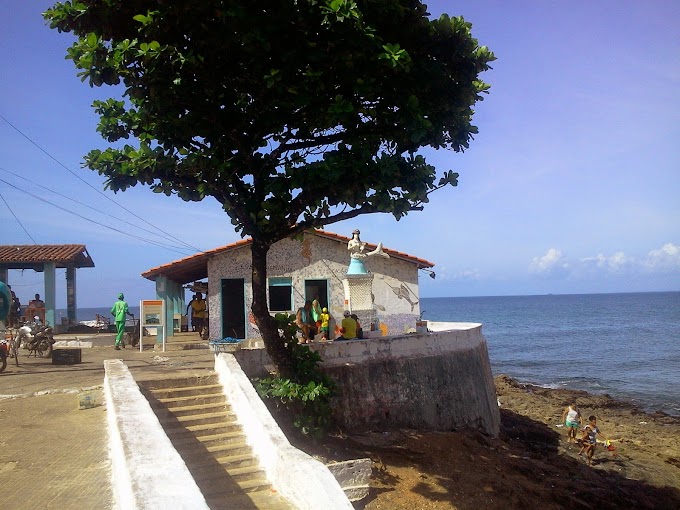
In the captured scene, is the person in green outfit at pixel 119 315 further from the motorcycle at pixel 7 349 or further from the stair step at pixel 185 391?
the stair step at pixel 185 391

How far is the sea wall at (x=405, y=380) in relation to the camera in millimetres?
11852

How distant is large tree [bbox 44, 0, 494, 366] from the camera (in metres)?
8.41

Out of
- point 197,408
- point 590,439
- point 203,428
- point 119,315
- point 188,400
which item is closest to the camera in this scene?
point 203,428

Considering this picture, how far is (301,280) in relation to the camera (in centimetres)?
1702

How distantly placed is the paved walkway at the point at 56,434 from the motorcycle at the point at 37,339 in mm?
1393

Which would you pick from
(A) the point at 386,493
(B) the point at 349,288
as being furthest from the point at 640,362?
(A) the point at 386,493

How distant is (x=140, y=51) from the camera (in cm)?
807

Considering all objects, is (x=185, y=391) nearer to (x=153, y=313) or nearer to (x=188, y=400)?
(x=188, y=400)

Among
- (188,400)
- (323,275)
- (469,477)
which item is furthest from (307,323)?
(469,477)

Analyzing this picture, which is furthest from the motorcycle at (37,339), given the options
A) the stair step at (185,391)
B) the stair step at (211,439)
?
the stair step at (211,439)

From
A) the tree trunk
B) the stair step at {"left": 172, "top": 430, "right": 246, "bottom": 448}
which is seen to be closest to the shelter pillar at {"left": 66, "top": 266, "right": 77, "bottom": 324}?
the tree trunk

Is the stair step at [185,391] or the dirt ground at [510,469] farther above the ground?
the stair step at [185,391]

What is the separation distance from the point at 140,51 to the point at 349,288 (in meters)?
8.99

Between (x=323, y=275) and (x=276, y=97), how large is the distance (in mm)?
8623
